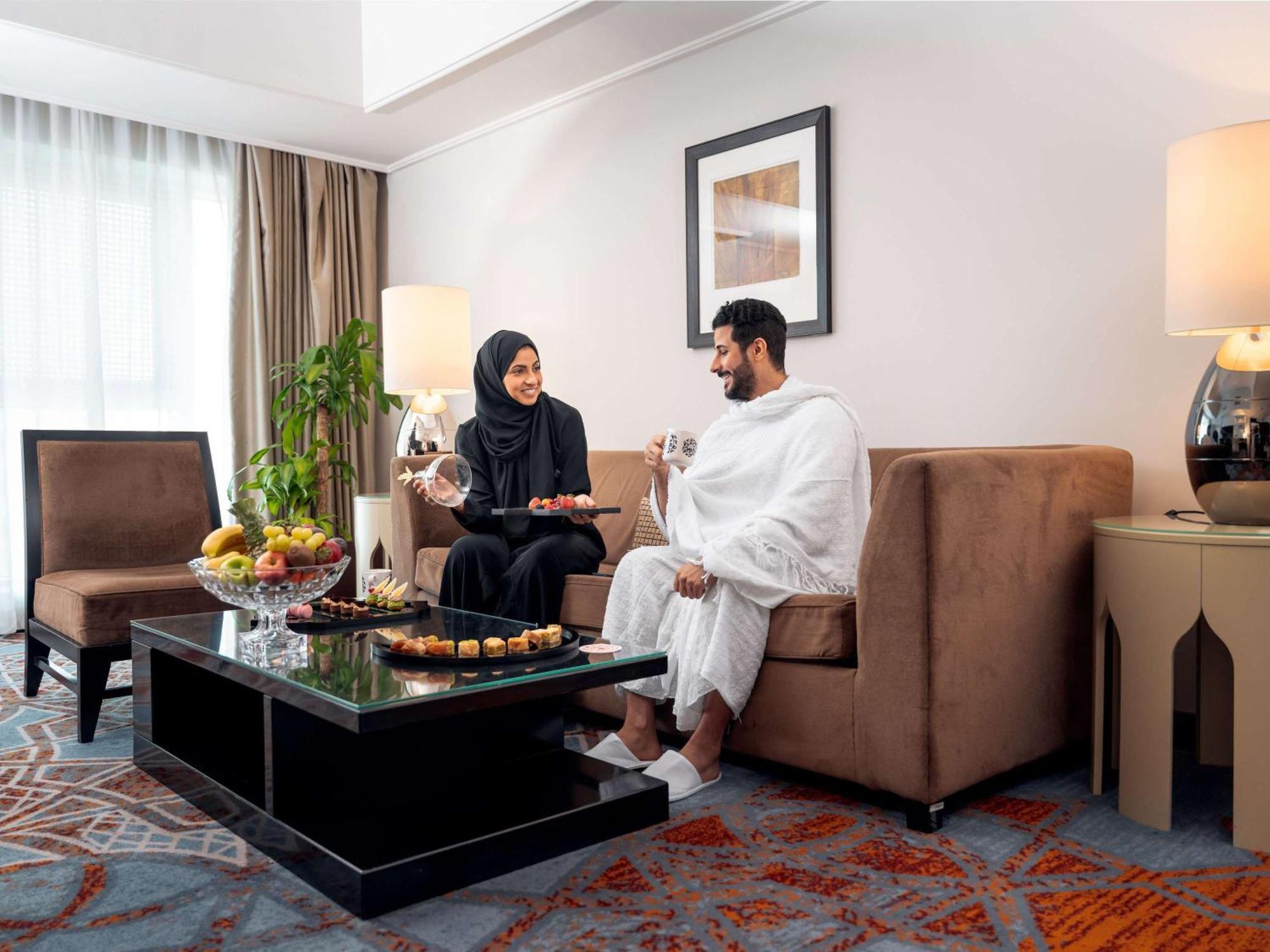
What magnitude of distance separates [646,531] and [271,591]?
4.72 ft

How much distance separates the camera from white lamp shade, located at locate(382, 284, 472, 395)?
4.27m

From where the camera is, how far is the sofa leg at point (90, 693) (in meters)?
2.70

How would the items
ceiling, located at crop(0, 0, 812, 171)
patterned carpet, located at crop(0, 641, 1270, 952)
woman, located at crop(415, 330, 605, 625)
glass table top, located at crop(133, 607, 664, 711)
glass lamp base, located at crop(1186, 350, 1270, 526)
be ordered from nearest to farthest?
patterned carpet, located at crop(0, 641, 1270, 952) → glass table top, located at crop(133, 607, 664, 711) → glass lamp base, located at crop(1186, 350, 1270, 526) → woman, located at crop(415, 330, 605, 625) → ceiling, located at crop(0, 0, 812, 171)

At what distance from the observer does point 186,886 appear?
174 cm

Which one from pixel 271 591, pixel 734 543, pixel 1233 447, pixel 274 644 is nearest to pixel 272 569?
pixel 271 591

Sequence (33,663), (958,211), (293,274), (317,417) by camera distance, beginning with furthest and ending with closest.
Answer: (293,274)
(317,417)
(33,663)
(958,211)

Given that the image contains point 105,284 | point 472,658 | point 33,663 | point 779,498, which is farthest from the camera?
point 105,284

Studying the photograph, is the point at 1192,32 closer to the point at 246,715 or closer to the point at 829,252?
the point at 829,252

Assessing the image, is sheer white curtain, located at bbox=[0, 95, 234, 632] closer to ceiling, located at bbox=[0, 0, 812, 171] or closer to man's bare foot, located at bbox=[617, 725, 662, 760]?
ceiling, located at bbox=[0, 0, 812, 171]

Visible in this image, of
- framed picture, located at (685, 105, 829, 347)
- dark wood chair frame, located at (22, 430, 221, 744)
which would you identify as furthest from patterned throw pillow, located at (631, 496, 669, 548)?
dark wood chair frame, located at (22, 430, 221, 744)

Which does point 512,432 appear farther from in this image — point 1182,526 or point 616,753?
point 1182,526

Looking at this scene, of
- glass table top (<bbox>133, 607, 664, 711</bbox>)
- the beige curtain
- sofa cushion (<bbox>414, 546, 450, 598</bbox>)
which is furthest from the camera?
the beige curtain

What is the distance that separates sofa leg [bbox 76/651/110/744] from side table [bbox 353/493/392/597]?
4.95ft

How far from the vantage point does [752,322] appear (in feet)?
8.94
